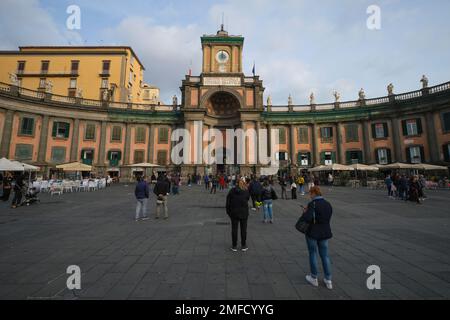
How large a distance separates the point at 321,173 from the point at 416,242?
2865cm

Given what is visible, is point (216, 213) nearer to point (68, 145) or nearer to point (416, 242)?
point (416, 242)

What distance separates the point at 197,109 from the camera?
32.0 meters

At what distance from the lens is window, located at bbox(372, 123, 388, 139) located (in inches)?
1210

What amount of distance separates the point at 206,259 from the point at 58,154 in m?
33.9

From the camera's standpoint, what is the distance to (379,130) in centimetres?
3108

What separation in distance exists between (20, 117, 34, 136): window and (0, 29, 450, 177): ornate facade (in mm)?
95

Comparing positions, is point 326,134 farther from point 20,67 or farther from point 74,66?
point 20,67

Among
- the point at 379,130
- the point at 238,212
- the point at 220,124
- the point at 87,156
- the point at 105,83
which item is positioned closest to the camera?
the point at 238,212

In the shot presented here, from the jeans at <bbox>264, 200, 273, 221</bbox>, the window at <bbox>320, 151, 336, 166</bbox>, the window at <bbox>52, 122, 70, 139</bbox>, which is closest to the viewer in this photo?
the jeans at <bbox>264, 200, 273, 221</bbox>

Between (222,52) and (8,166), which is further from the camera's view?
(222,52)

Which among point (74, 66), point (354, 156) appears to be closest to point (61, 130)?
point (74, 66)

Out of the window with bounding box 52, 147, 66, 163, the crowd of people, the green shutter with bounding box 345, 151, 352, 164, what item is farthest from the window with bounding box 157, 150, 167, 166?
the crowd of people

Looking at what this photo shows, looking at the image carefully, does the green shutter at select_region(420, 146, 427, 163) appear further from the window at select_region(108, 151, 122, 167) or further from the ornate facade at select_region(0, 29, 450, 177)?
the window at select_region(108, 151, 122, 167)

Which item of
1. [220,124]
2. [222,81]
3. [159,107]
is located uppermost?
[222,81]
